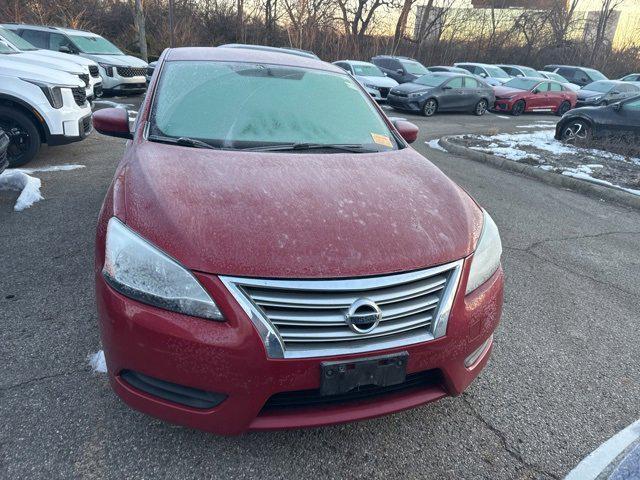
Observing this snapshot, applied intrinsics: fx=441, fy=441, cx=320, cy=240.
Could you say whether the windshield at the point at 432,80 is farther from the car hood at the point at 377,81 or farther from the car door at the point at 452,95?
the car hood at the point at 377,81

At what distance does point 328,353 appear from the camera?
1.61m

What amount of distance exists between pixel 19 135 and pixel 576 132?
10952 millimetres

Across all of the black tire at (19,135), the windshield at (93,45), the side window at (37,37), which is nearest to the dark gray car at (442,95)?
the windshield at (93,45)

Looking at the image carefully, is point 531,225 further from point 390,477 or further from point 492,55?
point 492,55

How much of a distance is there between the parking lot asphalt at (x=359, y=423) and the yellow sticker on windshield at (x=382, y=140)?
1.48 m

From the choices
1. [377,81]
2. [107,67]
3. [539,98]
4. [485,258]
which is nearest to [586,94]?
[539,98]

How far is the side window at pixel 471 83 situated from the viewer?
1521 cm

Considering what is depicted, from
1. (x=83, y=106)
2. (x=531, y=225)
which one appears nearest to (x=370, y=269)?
(x=531, y=225)

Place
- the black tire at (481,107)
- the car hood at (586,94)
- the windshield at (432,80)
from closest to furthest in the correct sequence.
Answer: the windshield at (432,80) → the black tire at (481,107) → the car hood at (586,94)

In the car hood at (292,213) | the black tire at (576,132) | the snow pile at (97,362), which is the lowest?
the snow pile at (97,362)

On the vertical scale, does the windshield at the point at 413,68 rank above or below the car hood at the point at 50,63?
above

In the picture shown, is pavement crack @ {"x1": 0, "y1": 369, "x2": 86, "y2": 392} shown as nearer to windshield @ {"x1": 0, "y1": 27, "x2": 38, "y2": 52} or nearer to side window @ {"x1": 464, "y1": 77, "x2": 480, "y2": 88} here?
windshield @ {"x1": 0, "y1": 27, "x2": 38, "y2": 52}

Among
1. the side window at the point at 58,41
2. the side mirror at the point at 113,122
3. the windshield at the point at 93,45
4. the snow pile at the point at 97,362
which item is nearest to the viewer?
the snow pile at the point at 97,362

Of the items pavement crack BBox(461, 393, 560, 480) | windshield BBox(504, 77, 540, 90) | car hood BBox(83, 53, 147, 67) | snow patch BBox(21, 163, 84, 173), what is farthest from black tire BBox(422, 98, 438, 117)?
pavement crack BBox(461, 393, 560, 480)
